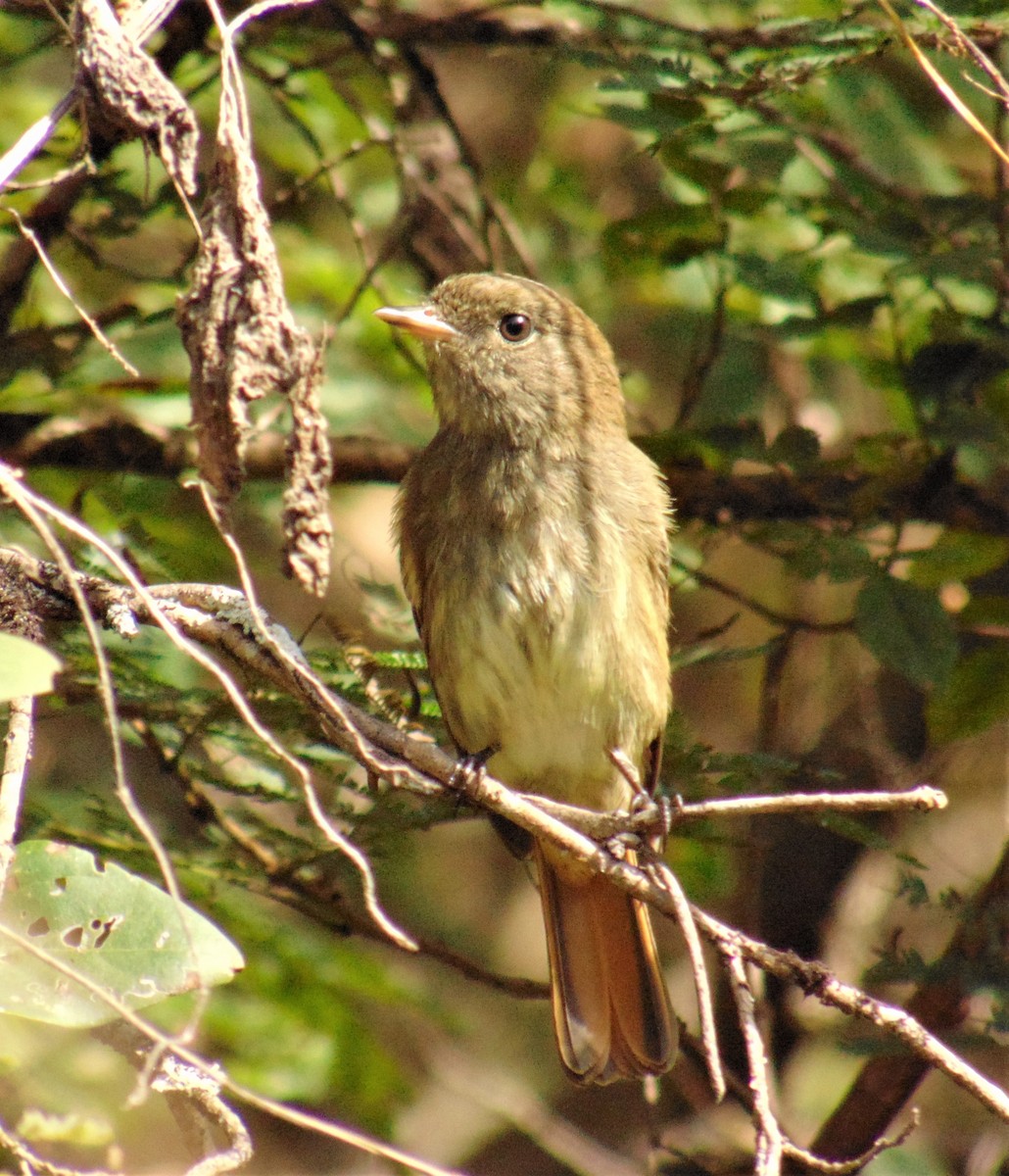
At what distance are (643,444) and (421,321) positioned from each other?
2.28 ft

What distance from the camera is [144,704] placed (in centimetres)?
317

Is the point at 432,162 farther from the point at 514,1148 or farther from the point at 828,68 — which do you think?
the point at 514,1148

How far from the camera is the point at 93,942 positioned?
79.0 inches

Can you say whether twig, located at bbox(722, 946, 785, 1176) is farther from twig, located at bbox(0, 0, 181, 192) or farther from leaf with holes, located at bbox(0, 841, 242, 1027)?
twig, located at bbox(0, 0, 181, 192)

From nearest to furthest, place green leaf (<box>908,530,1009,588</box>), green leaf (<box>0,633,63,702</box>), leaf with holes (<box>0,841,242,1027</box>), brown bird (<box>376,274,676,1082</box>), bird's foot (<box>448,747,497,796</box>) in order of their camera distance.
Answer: green leaf (<box>0,633,63,702</box>), leaf with holes (<box>0,841,242,1027</box>), bird's foot (<box>448,747,497,796</box>), brown bird (<box>376,274,676,1082</box>), green leaf (<box>908,530,1009,588</box>)

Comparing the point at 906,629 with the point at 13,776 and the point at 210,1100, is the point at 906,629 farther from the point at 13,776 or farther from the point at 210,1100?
the point at 13,776

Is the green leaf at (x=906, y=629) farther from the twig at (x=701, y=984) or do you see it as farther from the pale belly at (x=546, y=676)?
the twig at (x=701, y=984)

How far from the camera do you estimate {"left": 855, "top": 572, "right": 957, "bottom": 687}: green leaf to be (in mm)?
3357

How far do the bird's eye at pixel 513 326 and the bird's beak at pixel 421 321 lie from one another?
Result: 0.13 meters

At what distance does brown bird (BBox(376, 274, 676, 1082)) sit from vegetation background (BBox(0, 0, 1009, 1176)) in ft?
0.55

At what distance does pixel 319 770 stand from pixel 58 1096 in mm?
919

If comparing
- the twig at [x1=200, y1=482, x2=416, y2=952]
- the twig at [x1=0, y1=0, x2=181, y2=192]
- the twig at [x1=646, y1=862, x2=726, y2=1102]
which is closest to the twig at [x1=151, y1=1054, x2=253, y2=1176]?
the twig at [x1=200, y1=482, x2=416, y2=952]

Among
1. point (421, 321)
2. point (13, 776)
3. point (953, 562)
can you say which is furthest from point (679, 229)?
point (13, 776)

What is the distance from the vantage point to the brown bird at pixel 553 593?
135 inches
